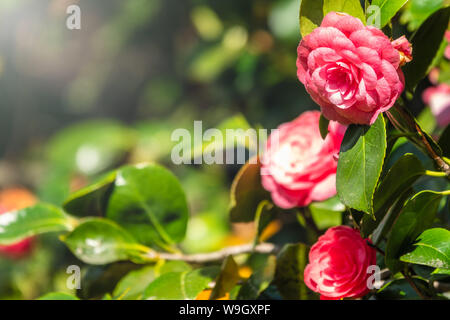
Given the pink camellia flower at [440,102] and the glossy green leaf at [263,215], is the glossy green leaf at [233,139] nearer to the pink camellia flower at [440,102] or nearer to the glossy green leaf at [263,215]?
the glossy green leaf at [263,215]

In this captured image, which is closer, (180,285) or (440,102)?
(180,285)

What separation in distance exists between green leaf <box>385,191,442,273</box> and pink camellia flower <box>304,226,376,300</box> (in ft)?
0.10

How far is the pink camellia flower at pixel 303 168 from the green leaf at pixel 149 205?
0.14 meters

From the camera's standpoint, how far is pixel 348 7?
1.71 ft

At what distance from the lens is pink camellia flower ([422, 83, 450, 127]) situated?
0.85 m

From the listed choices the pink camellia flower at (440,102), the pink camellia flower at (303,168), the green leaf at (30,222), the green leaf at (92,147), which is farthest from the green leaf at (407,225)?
the green leaf at (92,147)

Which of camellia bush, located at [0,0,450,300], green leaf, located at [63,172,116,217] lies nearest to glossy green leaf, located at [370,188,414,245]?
camellia bush, located at [0,0,450,300]

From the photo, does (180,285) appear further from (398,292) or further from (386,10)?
(386,10)

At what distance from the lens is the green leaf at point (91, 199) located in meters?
0.74

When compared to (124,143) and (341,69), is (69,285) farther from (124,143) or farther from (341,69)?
(124,143)

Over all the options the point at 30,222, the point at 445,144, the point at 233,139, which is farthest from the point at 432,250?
Answer: the point at 30,222

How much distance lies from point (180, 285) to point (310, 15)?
336 millimetres
